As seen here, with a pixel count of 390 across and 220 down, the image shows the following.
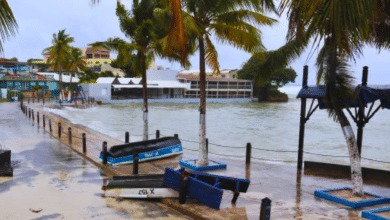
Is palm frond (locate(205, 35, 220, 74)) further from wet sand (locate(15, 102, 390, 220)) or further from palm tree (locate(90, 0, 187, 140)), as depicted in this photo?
wet sand (locate(15, 102, 390, 220))

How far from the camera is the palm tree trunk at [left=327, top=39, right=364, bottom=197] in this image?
735 centimetres

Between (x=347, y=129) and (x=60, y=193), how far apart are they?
7.30 m

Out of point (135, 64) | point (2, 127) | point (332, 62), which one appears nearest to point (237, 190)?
point (332, 62)

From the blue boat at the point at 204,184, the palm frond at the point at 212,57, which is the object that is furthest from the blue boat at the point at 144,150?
the blue boat at the point at 204,184

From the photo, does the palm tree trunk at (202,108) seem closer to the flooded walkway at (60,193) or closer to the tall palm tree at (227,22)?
the tall palm tree at (227,22)

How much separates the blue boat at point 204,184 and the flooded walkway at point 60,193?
1.99ft

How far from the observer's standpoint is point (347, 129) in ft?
25.4

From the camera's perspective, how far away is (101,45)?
1484cm

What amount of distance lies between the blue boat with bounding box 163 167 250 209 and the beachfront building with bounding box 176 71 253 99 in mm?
70652

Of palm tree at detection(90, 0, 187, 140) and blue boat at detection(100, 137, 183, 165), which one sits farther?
palm tree at detection(90, 0, 187, 140)

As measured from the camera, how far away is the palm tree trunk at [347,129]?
735 cm

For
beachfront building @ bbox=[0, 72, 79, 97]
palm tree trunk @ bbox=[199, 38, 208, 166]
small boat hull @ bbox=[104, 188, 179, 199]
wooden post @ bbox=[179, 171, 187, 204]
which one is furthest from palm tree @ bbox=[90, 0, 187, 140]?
beachfront building @ bbox=[0, 72, 79, 97]

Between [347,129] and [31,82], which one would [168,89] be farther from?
[347,129]

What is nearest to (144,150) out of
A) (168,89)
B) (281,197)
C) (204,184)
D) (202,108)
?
(202,108)
